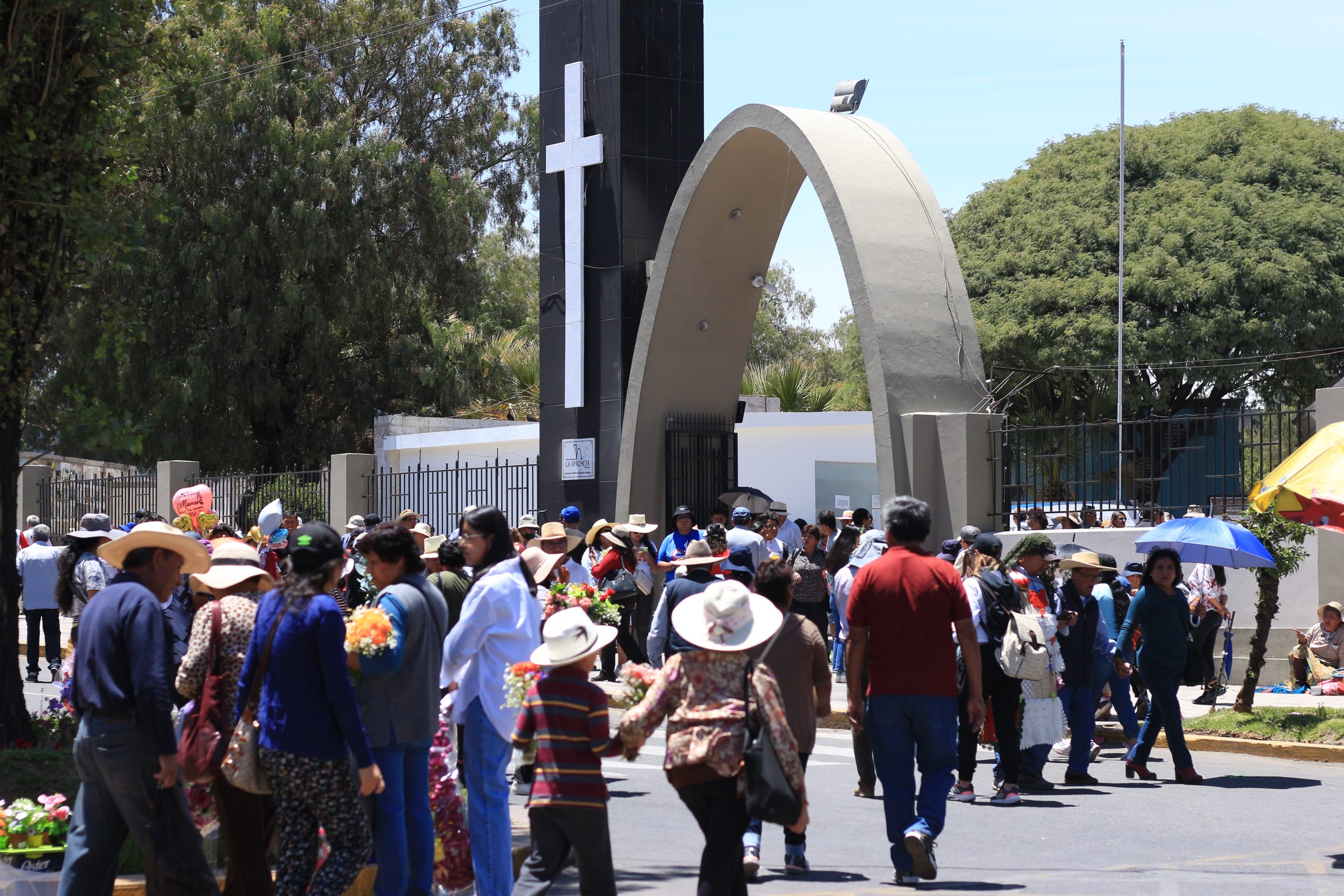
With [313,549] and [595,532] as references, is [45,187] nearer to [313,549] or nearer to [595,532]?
[313,549]

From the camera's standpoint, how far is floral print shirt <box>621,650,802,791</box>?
603 cm

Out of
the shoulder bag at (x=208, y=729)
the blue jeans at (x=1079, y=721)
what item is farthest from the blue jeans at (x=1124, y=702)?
the shoulder bag at (x=208, y=729)

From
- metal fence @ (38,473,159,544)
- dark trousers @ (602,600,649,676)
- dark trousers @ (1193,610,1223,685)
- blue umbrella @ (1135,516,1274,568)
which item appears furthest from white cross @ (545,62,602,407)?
metal fence @ (38,473,159,544)

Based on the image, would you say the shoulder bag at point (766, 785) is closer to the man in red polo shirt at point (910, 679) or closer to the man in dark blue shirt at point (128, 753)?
the man in red polo shirt at point (910, 679)

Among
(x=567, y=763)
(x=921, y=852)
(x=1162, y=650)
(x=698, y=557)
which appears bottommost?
(x=921, y=852)

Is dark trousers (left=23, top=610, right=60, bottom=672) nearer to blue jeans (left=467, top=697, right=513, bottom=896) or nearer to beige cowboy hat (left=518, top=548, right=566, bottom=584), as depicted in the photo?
beige cowboy hat (left=518, top=548, right=566, bottom=584)

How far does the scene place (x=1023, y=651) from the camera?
Result: 32.1 feet

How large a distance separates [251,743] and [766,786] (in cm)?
202

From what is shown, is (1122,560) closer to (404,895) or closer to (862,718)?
(862,718)

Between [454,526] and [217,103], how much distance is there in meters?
15.3

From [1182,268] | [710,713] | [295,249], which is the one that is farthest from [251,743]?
[1182,268]

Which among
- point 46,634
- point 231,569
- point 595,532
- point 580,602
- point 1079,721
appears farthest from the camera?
point 46,634

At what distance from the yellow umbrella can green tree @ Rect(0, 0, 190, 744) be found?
7.82m

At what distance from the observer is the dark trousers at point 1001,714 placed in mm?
9906
